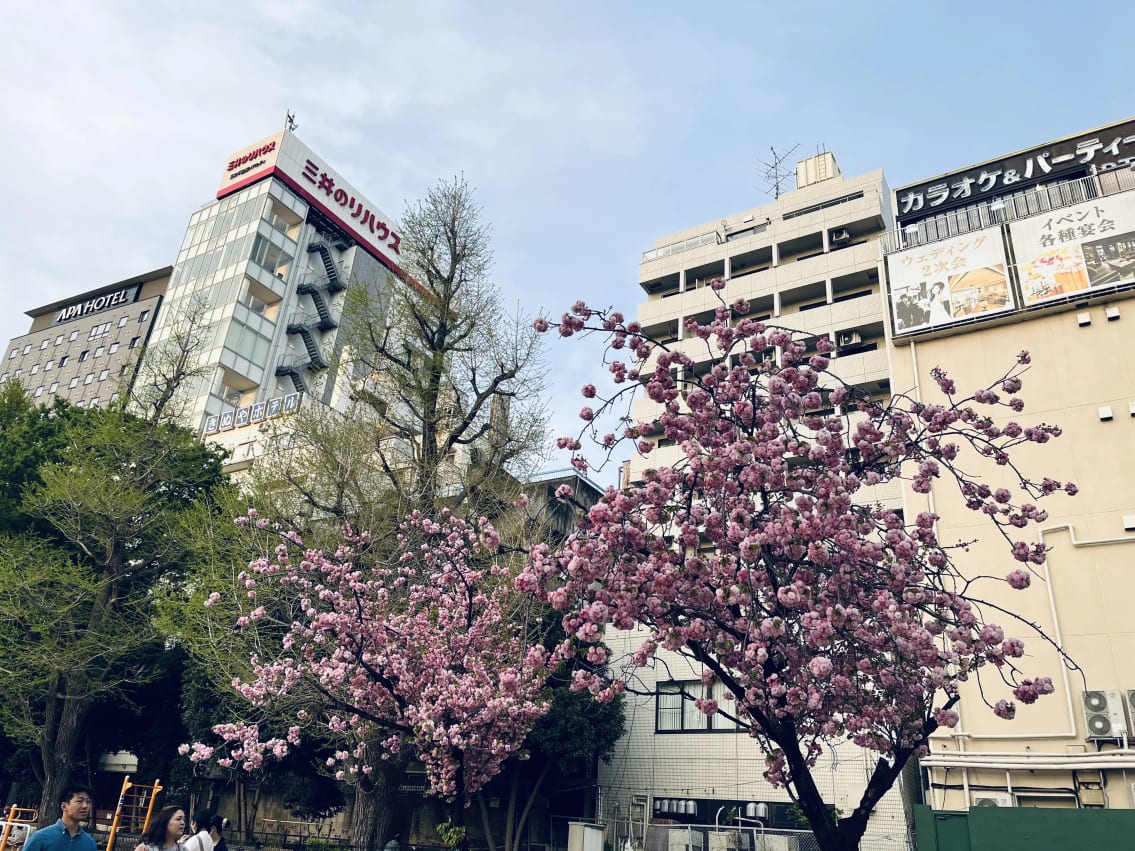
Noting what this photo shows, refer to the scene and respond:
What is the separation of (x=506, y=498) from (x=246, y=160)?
44589 mm

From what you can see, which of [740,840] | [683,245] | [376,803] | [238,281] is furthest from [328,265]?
[740,840]

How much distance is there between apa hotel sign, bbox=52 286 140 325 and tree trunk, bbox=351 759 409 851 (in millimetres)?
53384

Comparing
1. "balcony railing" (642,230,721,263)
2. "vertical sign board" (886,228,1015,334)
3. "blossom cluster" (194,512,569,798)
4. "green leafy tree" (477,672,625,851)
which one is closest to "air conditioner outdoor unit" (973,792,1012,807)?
"green leafy tree" (477,672,625,851)

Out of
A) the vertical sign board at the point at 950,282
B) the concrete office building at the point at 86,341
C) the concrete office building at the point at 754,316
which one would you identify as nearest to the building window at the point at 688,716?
the concrete office building at the point at 754,316

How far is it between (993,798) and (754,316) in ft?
62.1

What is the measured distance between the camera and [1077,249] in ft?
66.3

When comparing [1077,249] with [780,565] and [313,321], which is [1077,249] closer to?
[780,565]

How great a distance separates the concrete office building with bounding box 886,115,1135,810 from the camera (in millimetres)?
16203

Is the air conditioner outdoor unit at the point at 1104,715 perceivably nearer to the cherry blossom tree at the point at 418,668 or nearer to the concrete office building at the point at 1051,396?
the concrete office building at the point at 1051,396

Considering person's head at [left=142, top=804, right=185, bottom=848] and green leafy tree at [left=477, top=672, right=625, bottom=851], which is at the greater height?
green leafy tree at [left=477, top=672, right=625, bottom=851]

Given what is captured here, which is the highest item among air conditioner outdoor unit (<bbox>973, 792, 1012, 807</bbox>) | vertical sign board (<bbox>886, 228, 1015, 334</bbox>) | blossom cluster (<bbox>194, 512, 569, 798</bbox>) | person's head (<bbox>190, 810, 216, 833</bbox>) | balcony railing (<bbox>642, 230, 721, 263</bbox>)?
balcony railing (<bbox>642, 230, 721, 263</bbox>)

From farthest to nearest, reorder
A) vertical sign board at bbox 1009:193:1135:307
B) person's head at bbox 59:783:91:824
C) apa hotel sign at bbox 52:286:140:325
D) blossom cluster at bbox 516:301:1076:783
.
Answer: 1. apa hotel sign at bbox 52:286:140:325
2. vertical sign board at bbox 1009:193:1135:307
3. blossom cluster at bbox 516:301:1076:783
4. person's head at bbox 59:783:91:824

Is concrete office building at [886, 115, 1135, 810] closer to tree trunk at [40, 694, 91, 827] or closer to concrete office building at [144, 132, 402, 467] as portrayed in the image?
tree trunk at [40, 694, 91, 827]

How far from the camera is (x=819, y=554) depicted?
7453 mm
